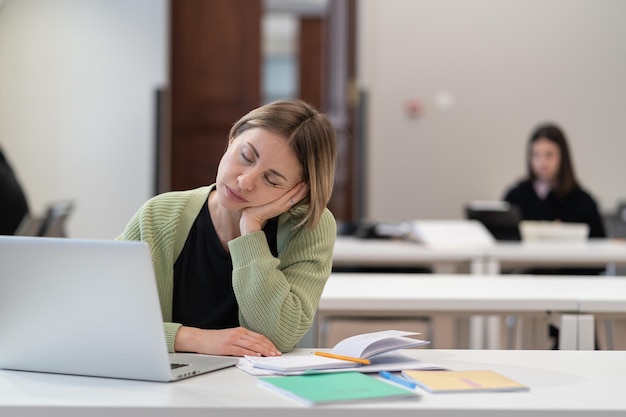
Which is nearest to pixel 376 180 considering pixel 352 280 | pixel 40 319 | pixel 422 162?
pixel 422 162

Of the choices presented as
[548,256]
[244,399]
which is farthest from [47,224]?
[244,399]

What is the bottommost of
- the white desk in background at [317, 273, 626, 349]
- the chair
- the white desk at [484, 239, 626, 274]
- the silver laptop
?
the white desk at [484, 239, 626, 274]

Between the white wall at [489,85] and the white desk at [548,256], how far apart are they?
10.9 ft

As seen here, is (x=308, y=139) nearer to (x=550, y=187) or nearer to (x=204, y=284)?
(x=204, y=284)

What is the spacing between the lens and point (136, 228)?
177 centimetres

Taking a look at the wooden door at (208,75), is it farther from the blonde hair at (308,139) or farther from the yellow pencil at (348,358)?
the yellow pencil at (348,358)

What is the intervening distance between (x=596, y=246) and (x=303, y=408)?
3042mm

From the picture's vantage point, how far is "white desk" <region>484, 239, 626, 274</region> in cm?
351

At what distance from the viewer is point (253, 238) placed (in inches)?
66.4

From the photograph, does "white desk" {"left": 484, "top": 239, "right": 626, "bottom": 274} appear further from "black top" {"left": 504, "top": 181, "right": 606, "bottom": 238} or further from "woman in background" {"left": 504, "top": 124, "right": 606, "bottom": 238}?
"woman in background" {"left": 504, "top": 124, "right": 606, "bottom": 238}

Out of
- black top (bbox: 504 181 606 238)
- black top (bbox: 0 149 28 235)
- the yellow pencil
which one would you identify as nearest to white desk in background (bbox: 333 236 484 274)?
black top (bbox: 0 149 28 235)

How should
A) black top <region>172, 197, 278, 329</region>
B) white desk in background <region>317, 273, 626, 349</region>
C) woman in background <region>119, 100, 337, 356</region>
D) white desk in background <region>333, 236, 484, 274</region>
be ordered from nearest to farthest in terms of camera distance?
woman in background <region>119, 100, 337, 356</region>
black top <region>172, 197, 278, 329</region>
white desk in background <region>317, 273, 626, 349</region>
white desk in background <region>333, 236, 484, 274</region>

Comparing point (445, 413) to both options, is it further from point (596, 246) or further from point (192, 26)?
point (192, 26)

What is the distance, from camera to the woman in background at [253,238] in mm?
1654
